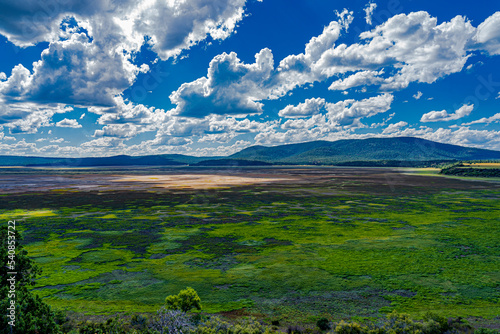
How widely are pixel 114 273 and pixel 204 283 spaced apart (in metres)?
6.96

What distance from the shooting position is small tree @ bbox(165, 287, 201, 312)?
14586 mm

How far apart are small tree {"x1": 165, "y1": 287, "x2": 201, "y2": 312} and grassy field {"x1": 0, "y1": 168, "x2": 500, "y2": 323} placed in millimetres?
1257

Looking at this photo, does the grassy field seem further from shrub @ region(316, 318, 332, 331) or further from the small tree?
the small tree

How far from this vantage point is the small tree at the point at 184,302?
574 inches

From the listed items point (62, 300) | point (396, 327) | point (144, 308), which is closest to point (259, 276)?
point (144, 308)

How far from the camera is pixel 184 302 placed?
48.2 feet

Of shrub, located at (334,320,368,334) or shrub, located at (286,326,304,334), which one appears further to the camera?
shrub, located at (286,326,304,334)

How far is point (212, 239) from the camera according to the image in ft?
98.3

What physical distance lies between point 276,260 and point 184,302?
10.4 metres

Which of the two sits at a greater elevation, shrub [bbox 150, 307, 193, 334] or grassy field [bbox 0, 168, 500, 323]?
shrub [bbox 150, 307, 193, 334]

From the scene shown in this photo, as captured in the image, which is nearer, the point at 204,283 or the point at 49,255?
the point at 204,283

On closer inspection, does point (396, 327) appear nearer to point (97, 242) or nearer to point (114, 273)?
point (114, 273)

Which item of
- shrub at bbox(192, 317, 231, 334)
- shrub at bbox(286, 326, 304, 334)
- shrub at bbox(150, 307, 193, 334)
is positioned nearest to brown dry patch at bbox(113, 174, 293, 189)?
shrub at bbox(150, 307, 193, 334)

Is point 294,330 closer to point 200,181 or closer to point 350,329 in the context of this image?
point 350,329
